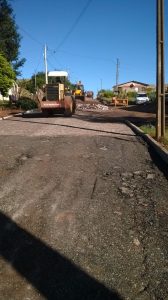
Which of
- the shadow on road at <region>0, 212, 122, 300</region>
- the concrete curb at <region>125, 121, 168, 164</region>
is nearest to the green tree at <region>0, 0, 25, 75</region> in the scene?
the concrete curb at <region>125, 121, 168, 164</region>

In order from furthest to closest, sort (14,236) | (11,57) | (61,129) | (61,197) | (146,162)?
(11,57)
(61,129)
(146,162)
(61,197)
(14,236)

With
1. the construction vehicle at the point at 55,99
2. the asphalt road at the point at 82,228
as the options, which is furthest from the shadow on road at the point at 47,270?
the construction vehicle at the point at 55,99

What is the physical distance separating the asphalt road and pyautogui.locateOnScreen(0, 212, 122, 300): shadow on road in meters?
0.01

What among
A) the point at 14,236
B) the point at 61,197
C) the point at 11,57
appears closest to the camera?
the point at 14,236

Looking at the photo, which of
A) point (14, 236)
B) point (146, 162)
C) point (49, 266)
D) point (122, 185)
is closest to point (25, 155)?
point (146, 162)

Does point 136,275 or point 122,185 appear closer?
point 136,275

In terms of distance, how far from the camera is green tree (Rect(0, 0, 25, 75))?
49969mm

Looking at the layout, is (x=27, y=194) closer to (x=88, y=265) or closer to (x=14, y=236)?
(x=14, y=236)

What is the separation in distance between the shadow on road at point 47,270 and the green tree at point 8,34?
4532cm

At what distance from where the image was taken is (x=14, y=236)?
20.8 feet

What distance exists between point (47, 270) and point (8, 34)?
4792 cm

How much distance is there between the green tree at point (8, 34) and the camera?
164ft

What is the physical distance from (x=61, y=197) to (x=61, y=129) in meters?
11.6

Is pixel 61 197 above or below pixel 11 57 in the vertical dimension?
below
